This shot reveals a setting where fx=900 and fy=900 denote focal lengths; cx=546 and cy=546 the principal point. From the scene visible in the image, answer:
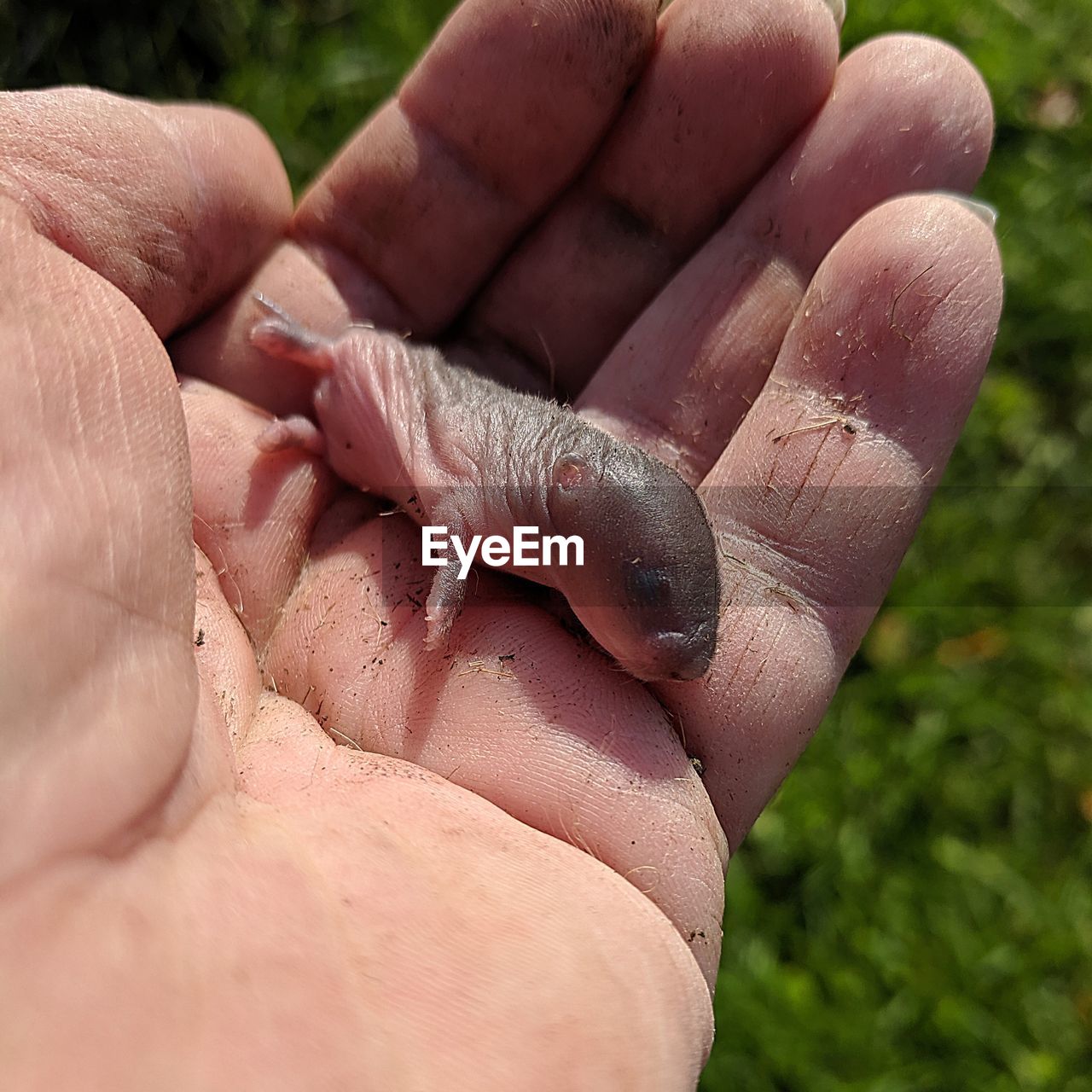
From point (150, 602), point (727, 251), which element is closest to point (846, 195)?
point (727, 251)

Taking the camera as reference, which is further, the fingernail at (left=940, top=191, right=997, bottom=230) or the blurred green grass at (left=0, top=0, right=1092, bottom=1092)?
the blurred green grass at (left=0, top=0, right=1092, bottom=1092)

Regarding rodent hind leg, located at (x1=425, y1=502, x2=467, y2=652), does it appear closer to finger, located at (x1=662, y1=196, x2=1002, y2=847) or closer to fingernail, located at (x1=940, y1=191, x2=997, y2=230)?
finger, located at (x1=662, y1=196, x2=1002, y2=847)

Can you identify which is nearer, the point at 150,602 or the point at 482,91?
the point at 150,602

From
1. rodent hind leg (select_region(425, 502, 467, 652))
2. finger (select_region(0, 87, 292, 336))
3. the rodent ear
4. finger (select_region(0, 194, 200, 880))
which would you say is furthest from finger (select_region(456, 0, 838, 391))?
finger (select_region(0, 194, 200, 880))

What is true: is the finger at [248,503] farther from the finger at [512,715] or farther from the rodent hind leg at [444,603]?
the rodent hind leg at [444,603]

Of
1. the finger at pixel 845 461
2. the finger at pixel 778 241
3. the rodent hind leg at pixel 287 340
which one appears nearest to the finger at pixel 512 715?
the finger at pixel 845 461

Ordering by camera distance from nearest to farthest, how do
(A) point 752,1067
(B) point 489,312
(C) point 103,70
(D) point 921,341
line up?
(D) point 921,341, (A) point 752,1067, (B) point 489,312, (C) point 103,70

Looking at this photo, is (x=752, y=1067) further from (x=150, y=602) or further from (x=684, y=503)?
(x=150, y=602)
